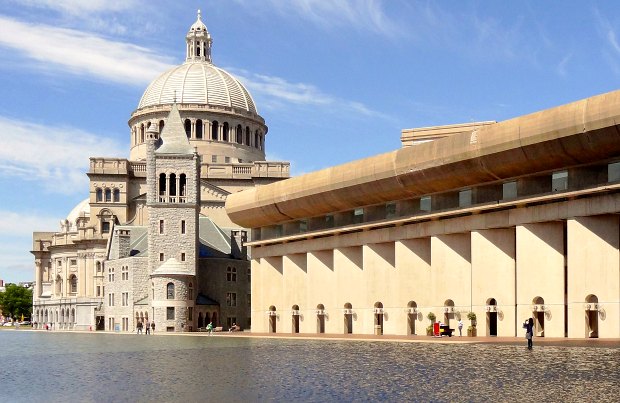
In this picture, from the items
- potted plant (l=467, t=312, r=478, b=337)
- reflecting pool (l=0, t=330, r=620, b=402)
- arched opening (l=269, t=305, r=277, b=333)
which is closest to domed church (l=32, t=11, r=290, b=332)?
arched opening (l=269, t=305, r=277, b=333)

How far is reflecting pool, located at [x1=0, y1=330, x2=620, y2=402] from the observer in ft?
86.5

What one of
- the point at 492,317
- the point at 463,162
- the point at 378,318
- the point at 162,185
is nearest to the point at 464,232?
the point at 463,162

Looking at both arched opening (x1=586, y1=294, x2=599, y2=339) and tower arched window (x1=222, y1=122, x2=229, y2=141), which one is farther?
tower arched window (x1=222, y1=122, x2=229, y2=141)

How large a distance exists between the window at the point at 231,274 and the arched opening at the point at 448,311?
142ft

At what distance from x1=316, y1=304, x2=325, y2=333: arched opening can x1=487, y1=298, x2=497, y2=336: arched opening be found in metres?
19.2

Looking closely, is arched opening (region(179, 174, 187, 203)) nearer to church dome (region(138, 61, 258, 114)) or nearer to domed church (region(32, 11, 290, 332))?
domed church (region(32, 11, 290, 332))

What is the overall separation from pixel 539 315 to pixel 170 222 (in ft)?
164

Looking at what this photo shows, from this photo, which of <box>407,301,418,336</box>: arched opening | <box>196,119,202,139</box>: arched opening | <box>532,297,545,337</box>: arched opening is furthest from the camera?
<box>196,119,202,139</box>: arched opening

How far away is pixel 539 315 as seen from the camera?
2393 inches

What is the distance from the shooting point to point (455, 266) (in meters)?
66.2

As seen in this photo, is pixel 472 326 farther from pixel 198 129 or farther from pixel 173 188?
pixel 198 129

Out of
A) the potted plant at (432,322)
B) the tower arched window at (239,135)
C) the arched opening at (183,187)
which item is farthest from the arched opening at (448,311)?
the tower arched window at (239,135)

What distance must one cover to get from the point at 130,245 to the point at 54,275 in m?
33.4

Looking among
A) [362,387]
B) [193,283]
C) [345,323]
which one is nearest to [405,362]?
[362,387]
